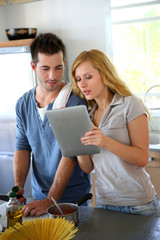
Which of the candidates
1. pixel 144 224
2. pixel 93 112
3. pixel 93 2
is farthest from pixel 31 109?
pixel 93 2

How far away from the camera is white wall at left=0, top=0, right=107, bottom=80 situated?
3.57 metres

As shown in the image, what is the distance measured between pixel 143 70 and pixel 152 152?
1.72 metres

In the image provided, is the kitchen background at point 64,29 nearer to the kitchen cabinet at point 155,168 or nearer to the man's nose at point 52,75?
the kitchen cabinet at point 155,168

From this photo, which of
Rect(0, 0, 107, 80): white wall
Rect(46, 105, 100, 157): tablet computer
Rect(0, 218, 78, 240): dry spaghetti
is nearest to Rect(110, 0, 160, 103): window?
Rect(0, 0, 107, 80): white wall

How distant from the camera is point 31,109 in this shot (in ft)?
Result: 5.93

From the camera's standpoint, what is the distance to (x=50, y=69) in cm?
170

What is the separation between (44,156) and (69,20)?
2.36 metres

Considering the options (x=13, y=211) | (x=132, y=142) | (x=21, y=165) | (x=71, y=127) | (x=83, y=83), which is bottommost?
(x=21, y=165)

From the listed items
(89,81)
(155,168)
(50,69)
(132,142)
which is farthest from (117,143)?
(155,168)

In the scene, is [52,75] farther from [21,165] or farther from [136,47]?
[136,47]

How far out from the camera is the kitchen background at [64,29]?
3.35 metres

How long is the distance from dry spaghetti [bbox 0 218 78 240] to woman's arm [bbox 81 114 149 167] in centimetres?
39

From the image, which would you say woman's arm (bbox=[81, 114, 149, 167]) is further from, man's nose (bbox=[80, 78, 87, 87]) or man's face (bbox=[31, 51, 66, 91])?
man's face (bbox=[31, 51, 66, 91])

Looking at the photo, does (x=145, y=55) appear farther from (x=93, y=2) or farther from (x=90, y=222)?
(x=90, y=222)
